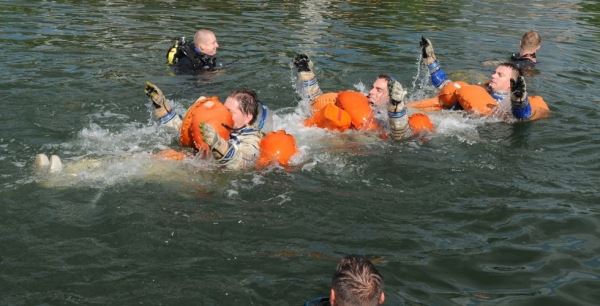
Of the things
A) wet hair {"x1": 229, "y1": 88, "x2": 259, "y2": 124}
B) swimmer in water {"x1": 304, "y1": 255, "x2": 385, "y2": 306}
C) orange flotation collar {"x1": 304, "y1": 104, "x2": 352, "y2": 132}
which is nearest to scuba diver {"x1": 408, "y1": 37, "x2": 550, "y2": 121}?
orange flotation collar {"x1": 304, "y1": 104, "x2": 352, "y2": 132}

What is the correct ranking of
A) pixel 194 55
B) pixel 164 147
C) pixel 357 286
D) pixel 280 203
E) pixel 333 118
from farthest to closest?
pixel 194 55
pixel 333 118
pixel 164 147
pixel 280 203
pixel 357 286

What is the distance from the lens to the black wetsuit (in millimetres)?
12227

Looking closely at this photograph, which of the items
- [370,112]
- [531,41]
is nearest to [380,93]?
[370,112]

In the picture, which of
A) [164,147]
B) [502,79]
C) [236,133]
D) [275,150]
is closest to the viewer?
[275,150]

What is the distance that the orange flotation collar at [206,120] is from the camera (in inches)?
307

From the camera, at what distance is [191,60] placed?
40.1ft

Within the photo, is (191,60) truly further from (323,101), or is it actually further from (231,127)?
(231,127)

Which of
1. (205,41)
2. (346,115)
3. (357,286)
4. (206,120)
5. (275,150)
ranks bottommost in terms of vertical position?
(275,150)

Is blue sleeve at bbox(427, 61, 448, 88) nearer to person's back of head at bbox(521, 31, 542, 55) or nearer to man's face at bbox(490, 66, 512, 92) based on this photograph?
man's face at bbox(490, 66, 512, 92)

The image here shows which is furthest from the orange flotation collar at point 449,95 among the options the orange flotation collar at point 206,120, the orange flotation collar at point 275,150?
the orange flotation collar at point 206,120

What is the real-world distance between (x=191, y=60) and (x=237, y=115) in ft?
16.0

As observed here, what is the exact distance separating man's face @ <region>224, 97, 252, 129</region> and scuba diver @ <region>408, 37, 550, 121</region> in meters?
3.66

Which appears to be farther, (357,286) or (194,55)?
(194,55)

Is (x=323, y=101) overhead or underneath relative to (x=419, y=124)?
overhead
